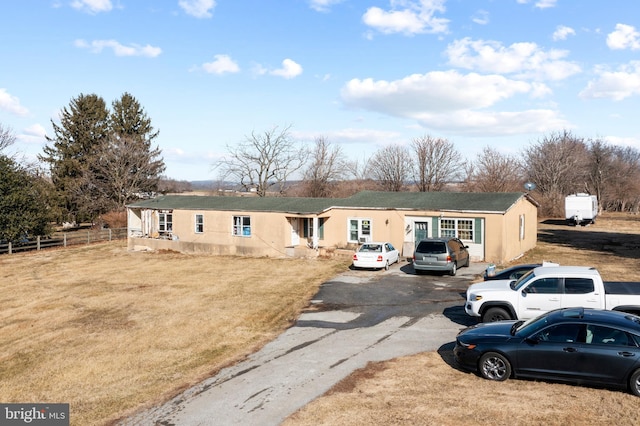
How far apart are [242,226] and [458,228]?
14.2 m

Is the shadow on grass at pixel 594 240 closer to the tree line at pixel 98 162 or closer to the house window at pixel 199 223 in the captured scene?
the house window at pixel 199 223

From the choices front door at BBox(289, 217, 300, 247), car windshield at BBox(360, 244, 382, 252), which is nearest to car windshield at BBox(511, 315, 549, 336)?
car windshield at BBox(360, 244, 382, 252)

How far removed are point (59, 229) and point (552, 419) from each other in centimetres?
6544

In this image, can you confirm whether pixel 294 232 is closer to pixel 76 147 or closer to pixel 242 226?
pixel 242 226

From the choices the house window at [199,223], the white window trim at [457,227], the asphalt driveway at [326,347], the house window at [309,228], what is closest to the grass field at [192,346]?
the asphalt driveway at [326,347]

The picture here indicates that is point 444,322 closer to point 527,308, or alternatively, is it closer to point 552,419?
point 527,308

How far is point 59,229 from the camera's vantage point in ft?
202

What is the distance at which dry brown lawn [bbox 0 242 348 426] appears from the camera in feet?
37.2

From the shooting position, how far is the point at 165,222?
3641cm

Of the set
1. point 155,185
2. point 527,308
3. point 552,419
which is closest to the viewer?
point 552,419

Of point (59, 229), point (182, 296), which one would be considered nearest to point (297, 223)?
A: point (182, 296)

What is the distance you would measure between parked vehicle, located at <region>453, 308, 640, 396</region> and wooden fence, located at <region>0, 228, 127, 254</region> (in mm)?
36495

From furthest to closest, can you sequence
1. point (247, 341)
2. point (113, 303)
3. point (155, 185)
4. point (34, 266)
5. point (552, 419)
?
1. point (155, 185)
2. point (34, 266)
3. point (113, 303)
4. point (247, 341)
5. point (552, 419)

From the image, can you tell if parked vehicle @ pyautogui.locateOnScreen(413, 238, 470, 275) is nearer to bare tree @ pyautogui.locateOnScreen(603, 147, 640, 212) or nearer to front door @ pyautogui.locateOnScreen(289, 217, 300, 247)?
front door @ pyautogui.locateOnScreen(289, 217, 300, 247)
